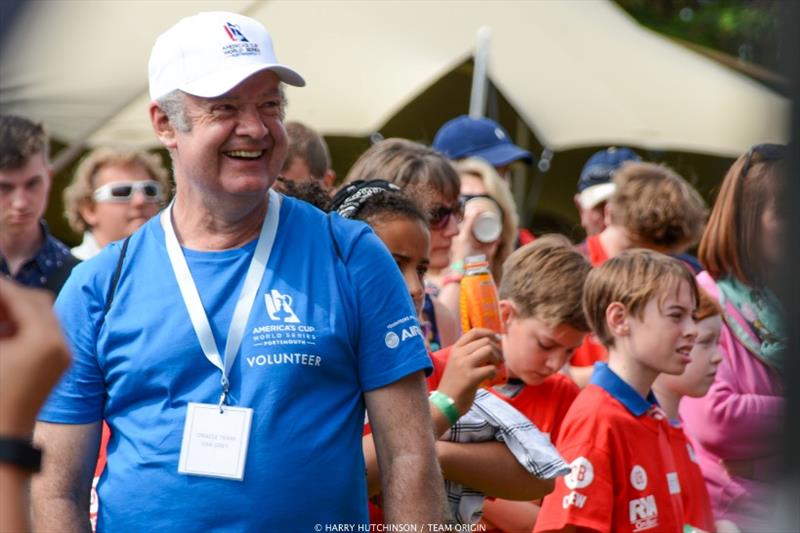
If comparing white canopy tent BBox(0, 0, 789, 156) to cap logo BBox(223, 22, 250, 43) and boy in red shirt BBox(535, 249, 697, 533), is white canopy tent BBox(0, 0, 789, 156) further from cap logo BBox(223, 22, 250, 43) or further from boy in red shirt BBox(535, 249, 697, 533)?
cap logo BBox(223, 22, 250, 43)

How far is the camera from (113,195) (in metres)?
5.98

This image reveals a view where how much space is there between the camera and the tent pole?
12.0 metres

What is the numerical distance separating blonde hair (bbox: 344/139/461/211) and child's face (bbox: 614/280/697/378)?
0.79 metres

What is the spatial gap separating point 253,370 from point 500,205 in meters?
2.91

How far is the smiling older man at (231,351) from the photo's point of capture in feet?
8.07

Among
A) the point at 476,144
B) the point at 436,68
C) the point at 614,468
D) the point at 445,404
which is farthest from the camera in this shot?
the point at 436,68

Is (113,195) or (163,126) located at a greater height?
(163,126)

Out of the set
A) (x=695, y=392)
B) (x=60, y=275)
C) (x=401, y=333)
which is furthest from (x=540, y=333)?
(x=60, y=275)

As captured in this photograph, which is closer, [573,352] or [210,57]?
[210,57]

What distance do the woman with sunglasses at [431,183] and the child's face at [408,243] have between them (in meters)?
0.76

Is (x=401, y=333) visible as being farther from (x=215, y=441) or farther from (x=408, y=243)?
(x=408, y=243)

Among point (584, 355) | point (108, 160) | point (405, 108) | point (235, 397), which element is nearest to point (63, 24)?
point (235, 397)

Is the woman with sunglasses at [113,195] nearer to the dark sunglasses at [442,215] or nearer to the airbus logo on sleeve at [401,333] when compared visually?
the dark sunglasses at [442,215]

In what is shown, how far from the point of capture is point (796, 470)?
67 centimetres
